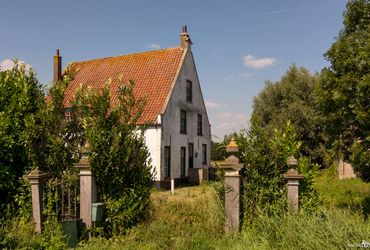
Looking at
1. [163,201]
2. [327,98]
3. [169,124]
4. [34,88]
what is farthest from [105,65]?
[327,98]

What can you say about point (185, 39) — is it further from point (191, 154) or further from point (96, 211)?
point (96, 211)

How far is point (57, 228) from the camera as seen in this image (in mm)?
8180

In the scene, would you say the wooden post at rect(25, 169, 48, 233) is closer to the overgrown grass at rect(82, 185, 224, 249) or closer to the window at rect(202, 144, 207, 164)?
the overgrown grass at rect(82, 185, 224, 249)

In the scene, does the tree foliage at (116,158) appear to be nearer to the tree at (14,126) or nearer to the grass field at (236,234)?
the grass field at (236,234)

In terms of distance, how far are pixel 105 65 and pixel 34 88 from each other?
15.3 meters

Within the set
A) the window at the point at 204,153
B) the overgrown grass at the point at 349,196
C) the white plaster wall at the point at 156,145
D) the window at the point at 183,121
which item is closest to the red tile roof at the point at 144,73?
the white plaster wall at the point at 156,145

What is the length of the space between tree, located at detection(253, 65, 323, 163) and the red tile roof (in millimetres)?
11255

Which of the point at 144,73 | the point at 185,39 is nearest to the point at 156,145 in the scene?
the point at 144,73

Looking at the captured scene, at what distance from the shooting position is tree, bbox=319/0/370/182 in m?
8.34

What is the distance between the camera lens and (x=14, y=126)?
30.2 ft

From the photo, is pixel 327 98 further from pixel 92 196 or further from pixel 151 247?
pixel 92 196

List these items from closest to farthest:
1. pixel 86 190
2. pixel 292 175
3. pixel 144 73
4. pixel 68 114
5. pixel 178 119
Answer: pixel 292 175 → pixel 86 190 → pixel 68 114 → pixel 178 119 → pixel 144 73

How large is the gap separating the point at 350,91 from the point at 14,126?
8397 millimetres

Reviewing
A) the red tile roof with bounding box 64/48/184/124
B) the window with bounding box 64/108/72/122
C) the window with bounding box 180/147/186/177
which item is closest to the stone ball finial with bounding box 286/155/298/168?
the window with bounding box 64/108/72/122
